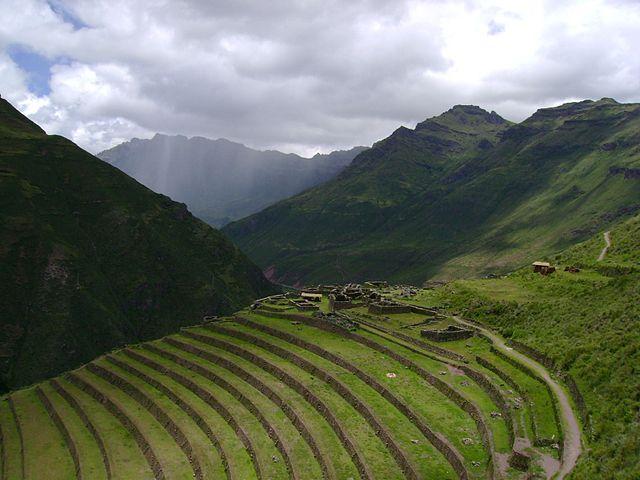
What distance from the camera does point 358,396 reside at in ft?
135

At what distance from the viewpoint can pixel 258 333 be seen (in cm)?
6444

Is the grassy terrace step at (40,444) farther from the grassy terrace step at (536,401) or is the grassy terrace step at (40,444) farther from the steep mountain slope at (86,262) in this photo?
the grassy terrace step at (536,401)

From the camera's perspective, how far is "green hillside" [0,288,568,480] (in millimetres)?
32250

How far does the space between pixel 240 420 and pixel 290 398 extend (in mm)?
4778

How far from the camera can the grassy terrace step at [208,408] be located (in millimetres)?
37938

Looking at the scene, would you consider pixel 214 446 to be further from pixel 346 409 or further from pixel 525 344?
pixel 525 344

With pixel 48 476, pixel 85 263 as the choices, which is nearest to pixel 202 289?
pixel 85 263

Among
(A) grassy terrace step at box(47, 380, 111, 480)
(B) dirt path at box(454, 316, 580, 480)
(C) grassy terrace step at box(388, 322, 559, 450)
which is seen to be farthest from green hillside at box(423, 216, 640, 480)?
(A) grassy terrace step at box(47, 380, 111, 480)

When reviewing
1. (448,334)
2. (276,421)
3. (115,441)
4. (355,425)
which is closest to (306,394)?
(276,421)

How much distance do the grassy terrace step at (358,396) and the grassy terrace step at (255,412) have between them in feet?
21.9

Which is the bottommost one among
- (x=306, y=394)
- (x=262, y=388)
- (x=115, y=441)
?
(x=115, y=441)

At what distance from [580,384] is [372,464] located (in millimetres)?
15174

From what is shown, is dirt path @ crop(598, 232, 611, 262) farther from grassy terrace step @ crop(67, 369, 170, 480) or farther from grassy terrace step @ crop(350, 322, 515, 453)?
grassy terrace step @ crop(67, 369, 170, 480)

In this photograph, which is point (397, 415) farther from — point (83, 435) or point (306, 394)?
point (83, 435)
